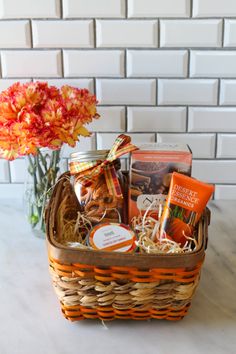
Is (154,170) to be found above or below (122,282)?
above

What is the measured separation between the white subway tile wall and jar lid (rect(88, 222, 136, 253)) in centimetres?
36

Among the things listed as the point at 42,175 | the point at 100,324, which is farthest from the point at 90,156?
the point at 100,324

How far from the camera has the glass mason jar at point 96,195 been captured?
854 millimetres

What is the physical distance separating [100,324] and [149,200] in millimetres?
229

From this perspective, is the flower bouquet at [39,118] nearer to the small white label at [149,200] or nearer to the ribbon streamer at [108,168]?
the ribbon streamer at [108,168]

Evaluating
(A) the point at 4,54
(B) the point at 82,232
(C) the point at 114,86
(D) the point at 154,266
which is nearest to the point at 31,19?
(A) the point at 4,54

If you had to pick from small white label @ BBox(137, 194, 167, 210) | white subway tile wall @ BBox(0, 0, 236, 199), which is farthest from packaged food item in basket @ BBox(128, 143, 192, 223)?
white subway tile wall @ BBox(0, 0, 236, 199)

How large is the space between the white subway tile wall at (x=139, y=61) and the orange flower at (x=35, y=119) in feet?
0.55

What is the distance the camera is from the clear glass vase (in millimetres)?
964

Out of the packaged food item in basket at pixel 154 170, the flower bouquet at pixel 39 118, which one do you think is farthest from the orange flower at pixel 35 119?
the packaged food item in basket at pixel 154 170

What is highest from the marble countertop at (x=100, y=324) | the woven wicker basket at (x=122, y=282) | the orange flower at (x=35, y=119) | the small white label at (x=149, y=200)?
the orange flower at (x=35, y=119)

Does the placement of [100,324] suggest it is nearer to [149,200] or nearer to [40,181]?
[149,200]

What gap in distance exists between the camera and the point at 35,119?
2.77 feet

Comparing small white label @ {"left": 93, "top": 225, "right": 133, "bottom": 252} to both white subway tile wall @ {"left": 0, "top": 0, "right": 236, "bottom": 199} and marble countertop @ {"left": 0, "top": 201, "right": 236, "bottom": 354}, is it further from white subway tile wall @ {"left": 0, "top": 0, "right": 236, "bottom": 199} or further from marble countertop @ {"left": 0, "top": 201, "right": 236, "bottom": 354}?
white subway tile wall @ {"left": 0, "top": 0, "right": 236, "bottom": 199}
